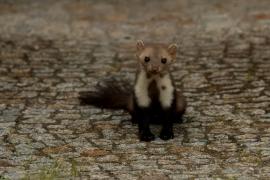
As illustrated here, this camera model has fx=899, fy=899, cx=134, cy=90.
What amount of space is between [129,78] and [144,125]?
2.29 m

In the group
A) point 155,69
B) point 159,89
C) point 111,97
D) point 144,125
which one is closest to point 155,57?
point 155,69

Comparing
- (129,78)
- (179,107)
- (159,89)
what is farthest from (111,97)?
(129,78)

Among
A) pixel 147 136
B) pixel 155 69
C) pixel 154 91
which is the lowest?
pixel 147 136

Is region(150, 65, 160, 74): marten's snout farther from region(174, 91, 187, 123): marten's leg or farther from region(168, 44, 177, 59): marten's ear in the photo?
region(174, 91, 187, 123): marten's leg

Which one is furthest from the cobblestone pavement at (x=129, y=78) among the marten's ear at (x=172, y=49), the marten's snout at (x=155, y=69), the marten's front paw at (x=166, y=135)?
the marten's ear at (x=172, y=49)

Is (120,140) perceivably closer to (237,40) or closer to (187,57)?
(187,57)

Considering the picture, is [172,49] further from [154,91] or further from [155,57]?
[154,91]

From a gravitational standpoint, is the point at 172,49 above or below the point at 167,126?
above

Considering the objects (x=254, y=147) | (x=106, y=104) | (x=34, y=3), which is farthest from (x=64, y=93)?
(x=34, y=3)

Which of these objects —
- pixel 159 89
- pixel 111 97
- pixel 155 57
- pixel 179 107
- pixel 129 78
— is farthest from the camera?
pixel 129 78

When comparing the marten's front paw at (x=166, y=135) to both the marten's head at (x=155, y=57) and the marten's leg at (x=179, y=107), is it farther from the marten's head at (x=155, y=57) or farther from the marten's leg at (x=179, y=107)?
the marten's head at (x=155, y=57)

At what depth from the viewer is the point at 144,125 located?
8117 millimetres

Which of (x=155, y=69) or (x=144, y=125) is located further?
(x=144, y=125)

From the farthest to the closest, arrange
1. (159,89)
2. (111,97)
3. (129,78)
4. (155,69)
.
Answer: (129,78) < (111,97) < (159,89) < (155,69)
